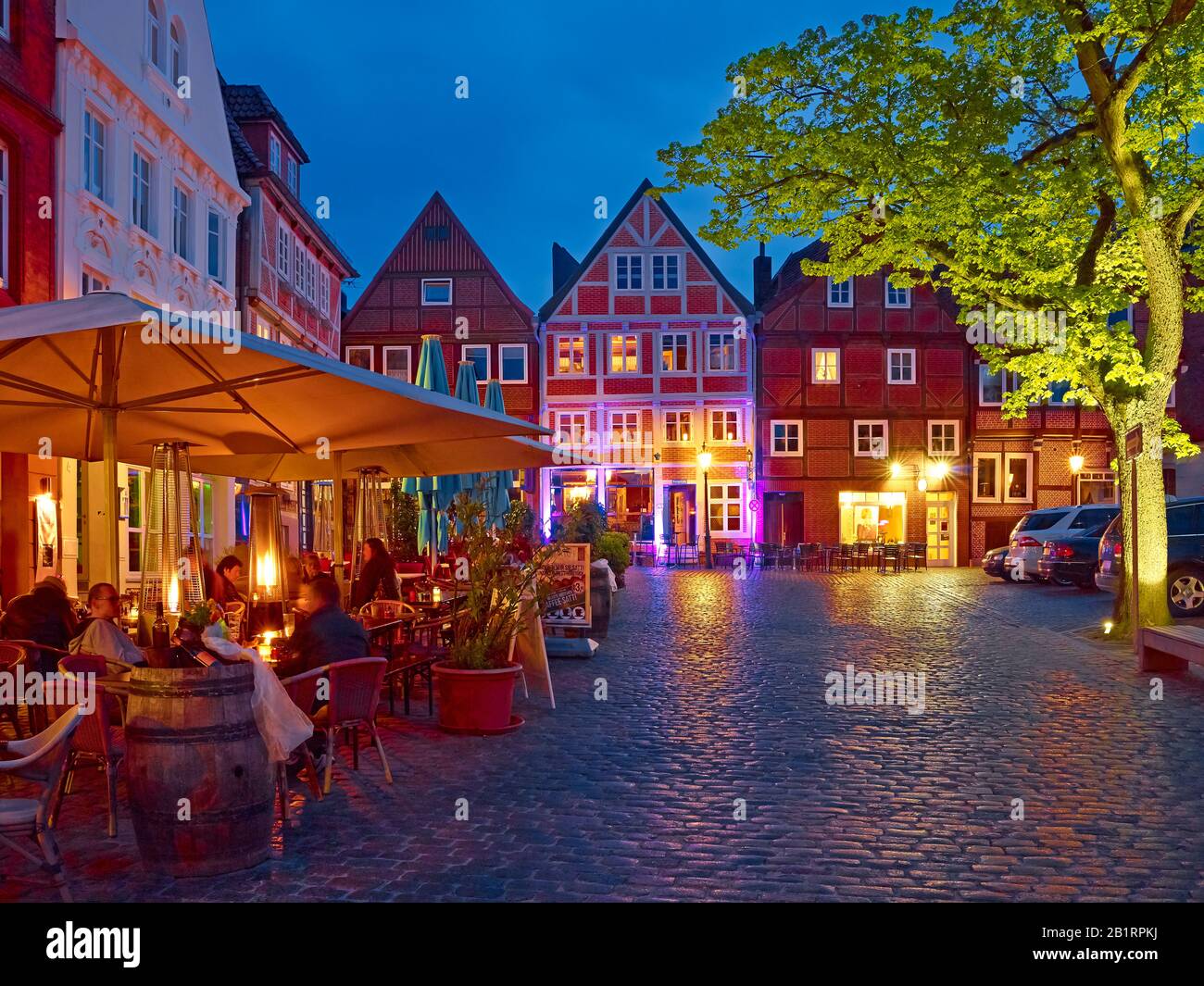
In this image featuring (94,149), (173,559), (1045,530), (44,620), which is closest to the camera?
(44,620)

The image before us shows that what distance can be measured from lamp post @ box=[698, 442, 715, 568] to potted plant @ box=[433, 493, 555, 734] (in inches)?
1124

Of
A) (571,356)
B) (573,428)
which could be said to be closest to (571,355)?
(571,356)

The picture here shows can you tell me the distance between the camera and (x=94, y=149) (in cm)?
1684

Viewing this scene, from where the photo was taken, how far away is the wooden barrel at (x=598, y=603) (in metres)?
14.8

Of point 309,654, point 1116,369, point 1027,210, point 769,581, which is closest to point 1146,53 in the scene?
point 1027,210

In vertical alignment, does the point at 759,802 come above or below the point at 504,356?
below

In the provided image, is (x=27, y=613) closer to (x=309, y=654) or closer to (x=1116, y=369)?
(x=309, y=654)

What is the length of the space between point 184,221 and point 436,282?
2017 cm

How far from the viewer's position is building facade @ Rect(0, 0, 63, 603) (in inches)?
555

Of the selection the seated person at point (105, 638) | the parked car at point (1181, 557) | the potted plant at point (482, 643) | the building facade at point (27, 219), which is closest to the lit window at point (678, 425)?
the parked car at point (1181, 557)

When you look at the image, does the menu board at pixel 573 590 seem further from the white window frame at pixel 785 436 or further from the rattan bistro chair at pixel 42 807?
the white window frame at pixel 785 436

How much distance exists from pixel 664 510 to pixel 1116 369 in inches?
1073

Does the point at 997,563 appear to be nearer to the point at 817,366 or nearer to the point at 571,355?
the point at 817,366

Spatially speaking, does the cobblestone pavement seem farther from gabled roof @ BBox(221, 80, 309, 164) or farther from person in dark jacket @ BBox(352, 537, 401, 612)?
gabled roof @ BBox(221, 80, 309, 164)
